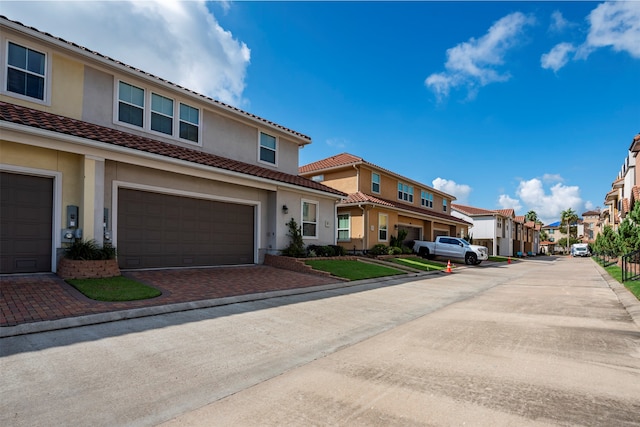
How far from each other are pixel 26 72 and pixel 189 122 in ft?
16.3

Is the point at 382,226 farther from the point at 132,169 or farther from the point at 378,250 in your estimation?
the point at 132,169

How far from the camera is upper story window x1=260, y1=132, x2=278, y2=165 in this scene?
1650 cm

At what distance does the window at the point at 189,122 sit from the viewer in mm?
13445

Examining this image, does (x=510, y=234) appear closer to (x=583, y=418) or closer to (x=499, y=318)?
(x=499, y=318)

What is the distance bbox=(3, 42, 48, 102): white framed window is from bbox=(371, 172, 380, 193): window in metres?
18.6

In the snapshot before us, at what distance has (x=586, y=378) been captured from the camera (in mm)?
4281

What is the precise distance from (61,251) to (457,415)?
10.0 metres

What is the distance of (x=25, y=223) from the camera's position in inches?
348

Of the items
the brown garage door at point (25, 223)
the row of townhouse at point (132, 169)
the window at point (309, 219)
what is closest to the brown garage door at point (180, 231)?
the row of townhouse at point (132, 169)

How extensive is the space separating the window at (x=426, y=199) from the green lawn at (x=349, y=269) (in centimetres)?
1637

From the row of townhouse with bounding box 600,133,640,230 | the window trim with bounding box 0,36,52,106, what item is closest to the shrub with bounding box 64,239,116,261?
the window trim with bounding box 0,36,52,106

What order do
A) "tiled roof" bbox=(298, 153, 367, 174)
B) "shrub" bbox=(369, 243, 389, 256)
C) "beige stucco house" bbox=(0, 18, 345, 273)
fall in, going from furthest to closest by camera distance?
"tiled roof" bbox=(298, 153, 367, 174) < "shrub" bbox=(369, 243, 389, 256) < "beige stucco house" bbox=(0, 18, 345, 273)

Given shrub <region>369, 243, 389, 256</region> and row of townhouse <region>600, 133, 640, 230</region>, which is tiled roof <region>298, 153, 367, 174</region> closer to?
shrub <region>369, 243, 389, 256</region>

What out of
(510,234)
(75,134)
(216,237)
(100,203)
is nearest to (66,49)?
(75,134)
